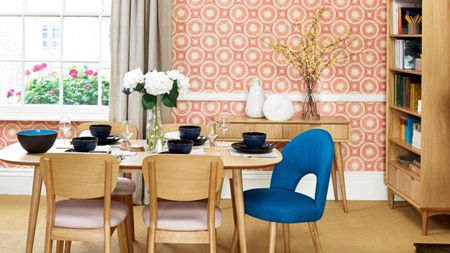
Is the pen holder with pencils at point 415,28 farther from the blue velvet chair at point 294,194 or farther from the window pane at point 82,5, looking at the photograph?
the window pane at point 82,5

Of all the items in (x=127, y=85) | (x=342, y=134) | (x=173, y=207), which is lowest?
(x=173, y=207)

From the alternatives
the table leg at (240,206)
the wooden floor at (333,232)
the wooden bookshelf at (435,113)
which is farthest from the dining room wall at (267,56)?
the table leg at (240,206)

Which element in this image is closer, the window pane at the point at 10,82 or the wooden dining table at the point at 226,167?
the wooden dining table at the point at 226,167

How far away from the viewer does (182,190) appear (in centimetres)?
325

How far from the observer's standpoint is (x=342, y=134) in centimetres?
534

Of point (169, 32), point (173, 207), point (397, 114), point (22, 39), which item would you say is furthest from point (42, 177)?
point (397, 114)

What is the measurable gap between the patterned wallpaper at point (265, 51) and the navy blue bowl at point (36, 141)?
7.29 feet

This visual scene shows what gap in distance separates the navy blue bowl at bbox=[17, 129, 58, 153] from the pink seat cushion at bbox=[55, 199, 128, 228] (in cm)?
36

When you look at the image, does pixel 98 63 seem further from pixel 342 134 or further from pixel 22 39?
pixel 342 134

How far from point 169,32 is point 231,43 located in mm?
590

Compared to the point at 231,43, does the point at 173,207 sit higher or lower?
lower

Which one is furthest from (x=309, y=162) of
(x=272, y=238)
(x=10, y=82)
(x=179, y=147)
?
(x=10, y=82)

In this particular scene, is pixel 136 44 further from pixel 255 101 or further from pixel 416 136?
pixel 416 136

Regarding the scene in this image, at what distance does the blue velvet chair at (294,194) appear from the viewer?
142 inches
